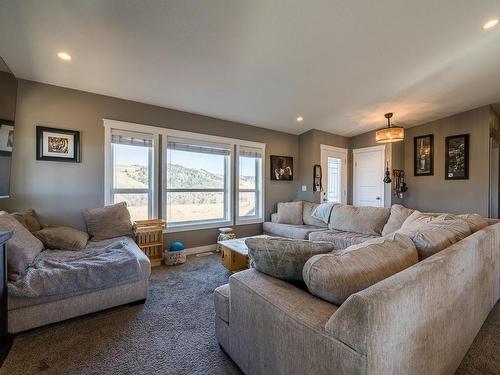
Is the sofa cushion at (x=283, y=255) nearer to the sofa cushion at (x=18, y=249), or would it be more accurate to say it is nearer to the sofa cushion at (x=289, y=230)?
the sofa cushion at (x=18, y=249)

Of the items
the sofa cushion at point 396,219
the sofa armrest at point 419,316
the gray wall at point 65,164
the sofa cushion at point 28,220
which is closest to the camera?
the sofa armrest at point 419,316

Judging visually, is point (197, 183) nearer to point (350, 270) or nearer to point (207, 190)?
point (207, 190)

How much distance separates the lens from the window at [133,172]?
3359 millimetres

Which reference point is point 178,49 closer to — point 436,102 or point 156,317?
point 156,317

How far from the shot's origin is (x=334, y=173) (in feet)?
18.6

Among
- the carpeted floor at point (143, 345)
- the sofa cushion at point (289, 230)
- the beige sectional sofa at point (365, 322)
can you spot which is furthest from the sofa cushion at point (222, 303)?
the sofa cushion at point (289, 230)

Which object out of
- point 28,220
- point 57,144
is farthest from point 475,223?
point 57,144

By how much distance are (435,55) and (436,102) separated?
179 cm

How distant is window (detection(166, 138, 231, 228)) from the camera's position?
12.6ft

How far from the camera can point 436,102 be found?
420 cm

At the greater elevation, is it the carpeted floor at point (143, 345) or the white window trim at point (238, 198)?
the white window trim at point (238, 198)

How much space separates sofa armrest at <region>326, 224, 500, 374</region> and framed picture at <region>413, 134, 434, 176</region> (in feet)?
14.5

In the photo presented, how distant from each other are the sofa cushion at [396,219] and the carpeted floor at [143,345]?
1182 millimetres

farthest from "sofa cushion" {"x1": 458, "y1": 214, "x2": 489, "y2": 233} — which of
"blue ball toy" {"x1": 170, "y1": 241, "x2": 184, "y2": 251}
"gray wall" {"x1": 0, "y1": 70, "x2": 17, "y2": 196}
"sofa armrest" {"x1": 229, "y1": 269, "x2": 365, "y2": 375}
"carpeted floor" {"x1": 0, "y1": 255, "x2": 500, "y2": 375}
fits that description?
"gray wall" {"x1": 0, "y1": 70, "x2": 17, "y2": 196}
